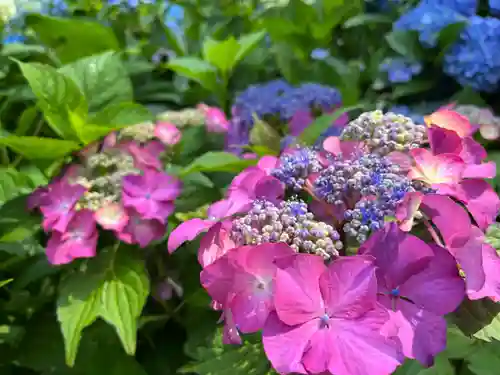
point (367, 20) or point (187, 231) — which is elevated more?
Answer: point (187, 231)

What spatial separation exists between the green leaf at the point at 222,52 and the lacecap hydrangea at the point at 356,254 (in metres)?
0.72

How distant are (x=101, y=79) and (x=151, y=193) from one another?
293 mm

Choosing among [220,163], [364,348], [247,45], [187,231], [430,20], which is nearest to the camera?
[364,348]

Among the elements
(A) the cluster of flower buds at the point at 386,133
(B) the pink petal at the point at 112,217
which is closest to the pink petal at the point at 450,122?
(A) the cluster of flower buds at the point at 386,133

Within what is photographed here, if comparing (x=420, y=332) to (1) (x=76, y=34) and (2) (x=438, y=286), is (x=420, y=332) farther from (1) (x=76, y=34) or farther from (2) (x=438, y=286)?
(1) (x=76, y=34)

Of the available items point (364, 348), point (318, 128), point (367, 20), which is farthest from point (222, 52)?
point (364, 348)

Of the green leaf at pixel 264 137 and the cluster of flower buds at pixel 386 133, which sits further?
the green leaf at pixel 264 137

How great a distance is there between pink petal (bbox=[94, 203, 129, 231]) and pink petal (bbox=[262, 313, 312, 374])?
0.41m

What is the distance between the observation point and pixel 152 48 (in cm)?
155

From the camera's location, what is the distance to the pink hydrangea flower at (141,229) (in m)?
0.93

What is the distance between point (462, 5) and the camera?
50.4 inches

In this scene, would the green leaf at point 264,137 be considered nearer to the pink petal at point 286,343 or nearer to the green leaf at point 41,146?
the green leaf at point 41,146

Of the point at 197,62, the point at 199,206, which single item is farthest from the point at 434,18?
the point at 199,206

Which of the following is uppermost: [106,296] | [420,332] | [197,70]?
[420,332]
